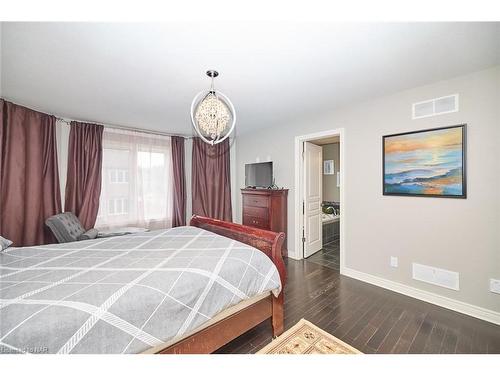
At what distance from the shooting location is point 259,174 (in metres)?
4.16

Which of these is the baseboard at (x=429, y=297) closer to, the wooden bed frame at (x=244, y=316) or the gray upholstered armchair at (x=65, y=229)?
the wooden bed frame at (x=244, y=316)

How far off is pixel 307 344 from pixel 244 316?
0.57m

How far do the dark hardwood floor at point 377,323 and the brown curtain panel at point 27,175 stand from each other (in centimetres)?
314

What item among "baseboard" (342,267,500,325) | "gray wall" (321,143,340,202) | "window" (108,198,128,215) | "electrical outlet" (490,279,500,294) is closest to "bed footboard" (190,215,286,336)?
"baseboard" (342,267,500,325)

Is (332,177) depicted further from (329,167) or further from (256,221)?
(256,221)

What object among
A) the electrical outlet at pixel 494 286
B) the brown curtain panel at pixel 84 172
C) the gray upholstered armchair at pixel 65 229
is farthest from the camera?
the brown curtain panel at pixel 84 172

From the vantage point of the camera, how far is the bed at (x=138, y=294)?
38.7 inches

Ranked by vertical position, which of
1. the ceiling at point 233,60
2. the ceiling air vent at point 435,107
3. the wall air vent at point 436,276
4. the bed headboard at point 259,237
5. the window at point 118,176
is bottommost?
the wall air vent at point 436,276

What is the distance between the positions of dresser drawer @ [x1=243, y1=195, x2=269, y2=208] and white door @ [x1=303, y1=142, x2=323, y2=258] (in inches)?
27.8

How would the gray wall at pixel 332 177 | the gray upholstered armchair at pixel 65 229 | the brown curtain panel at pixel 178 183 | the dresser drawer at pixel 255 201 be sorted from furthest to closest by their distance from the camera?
the gray wall at pixel 332 177 → the brown curtain panel at pixel 178 183 → the dresser drawer at pixel 255 201 → the gray upholstered armchair at pixel 65 229

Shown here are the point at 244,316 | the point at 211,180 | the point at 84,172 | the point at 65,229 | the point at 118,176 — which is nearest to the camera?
the point at 244,316

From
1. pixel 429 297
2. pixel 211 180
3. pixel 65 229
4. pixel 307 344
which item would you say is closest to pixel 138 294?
pixel 307 344

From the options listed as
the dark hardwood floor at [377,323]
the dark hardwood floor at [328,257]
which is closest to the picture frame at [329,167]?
the dark hardwood floor at [328,257]

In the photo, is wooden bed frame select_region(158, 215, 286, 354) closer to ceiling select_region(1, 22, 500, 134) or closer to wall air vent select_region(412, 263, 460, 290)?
ceiling select_region(1, 22, 500, 134)
